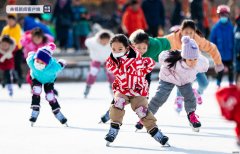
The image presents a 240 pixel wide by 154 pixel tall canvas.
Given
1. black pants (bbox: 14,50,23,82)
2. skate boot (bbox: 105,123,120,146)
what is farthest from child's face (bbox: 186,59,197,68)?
black pants (bbox: 14,50,23,82)

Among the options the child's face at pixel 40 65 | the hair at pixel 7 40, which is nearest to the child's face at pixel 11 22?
the hair at pixel 7 40

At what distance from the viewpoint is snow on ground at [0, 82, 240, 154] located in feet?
29.1

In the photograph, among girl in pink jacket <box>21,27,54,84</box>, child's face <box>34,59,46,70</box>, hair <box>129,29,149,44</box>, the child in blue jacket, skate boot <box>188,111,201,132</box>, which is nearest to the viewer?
skate boot <box>188,111,201,132</box>

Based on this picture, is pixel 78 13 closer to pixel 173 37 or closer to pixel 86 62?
pixel 86 62

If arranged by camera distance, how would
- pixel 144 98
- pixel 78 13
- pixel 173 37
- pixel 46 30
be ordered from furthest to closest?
pixel 78 13, pixel 46 30, pixel 173 37, pixel 144 98

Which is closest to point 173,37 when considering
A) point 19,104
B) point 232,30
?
point 19,104

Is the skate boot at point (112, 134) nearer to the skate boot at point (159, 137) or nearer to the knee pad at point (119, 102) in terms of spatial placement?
the knee pad at point (119, 102)

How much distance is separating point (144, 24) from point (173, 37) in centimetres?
718

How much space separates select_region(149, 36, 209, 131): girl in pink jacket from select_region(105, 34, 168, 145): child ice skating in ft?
2.40

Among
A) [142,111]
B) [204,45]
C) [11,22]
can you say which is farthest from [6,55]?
[142,111]

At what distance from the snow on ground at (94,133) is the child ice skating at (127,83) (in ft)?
0.70

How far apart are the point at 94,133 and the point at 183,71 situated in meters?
1.20

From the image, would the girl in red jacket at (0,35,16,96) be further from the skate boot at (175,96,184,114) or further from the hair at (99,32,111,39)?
the skate boot at (175,96,184,114)

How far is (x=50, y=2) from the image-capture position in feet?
30.5
